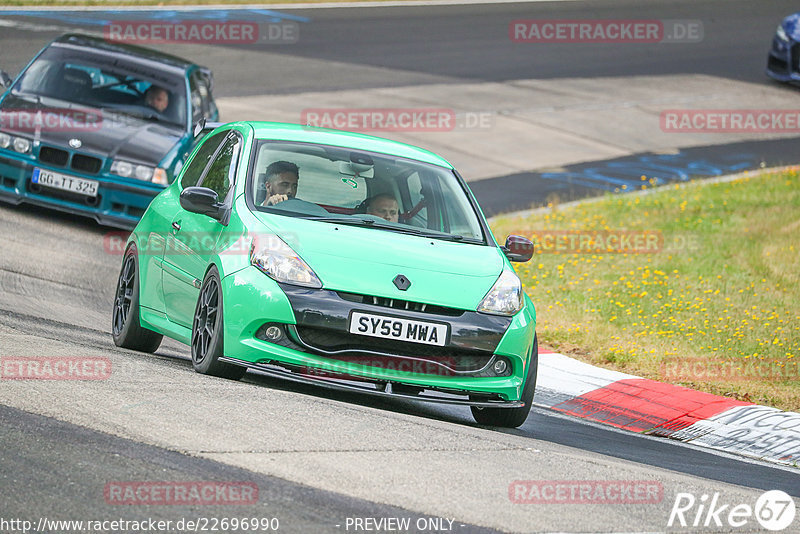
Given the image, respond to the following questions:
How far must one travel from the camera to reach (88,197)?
13898 millimetres

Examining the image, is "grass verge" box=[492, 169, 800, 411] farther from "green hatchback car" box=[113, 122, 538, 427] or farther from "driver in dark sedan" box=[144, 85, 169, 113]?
"driver in dark sedan" box=[144, 85, 169, 113]

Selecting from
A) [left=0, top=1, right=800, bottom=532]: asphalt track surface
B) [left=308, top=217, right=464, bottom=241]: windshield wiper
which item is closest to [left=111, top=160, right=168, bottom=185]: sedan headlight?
[left=0, top=1, right=800, bottom=532]: asphalt track surface

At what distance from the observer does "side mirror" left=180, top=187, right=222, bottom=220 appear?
819cm

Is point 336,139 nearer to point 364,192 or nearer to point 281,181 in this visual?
point 364,192

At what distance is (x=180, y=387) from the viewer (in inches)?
283

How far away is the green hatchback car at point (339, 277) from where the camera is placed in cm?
752

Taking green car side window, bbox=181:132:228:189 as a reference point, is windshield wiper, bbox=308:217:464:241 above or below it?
below

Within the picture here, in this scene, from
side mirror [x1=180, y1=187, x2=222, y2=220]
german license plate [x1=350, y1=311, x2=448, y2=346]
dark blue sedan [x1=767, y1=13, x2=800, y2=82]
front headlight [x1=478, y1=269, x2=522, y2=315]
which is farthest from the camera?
dark blue sedan [x1=767, y1=13, x2=800, y2=82]

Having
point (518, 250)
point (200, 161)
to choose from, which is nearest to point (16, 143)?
point (200, 161)

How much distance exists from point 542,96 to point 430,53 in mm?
3691

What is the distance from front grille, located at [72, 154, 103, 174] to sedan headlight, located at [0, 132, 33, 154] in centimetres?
49

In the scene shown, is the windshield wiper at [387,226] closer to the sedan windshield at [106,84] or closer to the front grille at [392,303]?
the front grille at [392,303]

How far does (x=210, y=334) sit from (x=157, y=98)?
771cm

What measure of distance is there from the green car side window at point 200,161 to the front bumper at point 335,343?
183 centimetres
